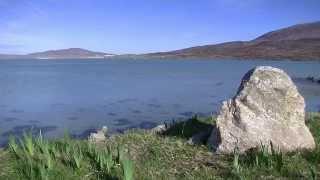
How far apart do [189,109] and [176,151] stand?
18450 millimetres

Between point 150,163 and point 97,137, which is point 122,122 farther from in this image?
point 150,163

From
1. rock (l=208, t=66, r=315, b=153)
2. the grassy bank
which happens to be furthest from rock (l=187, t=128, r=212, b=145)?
rock (l=208, t=66, r=315, b=153)

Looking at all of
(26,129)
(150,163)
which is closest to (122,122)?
(26,129)

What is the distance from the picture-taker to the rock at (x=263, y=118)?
10.1 meters

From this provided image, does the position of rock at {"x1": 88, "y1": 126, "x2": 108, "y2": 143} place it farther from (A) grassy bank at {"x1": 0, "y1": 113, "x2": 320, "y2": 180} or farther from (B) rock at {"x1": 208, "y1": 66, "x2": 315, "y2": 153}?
(B) rock at {"x1": 208, "y1": 66, "x2": 315, "y2": 153}

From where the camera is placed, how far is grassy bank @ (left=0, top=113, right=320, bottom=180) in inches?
331

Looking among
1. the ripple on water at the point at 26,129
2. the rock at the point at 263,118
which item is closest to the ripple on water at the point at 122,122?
the ripple on water at the point at 26,129

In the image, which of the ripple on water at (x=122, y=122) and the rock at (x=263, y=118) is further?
the ripple on water at (x=122, y=122)

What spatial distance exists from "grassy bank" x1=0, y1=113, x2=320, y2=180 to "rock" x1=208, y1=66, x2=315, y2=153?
43 cm

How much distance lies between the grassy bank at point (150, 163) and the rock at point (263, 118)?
0.43 meters

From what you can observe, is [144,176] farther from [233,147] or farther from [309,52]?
[309,52]

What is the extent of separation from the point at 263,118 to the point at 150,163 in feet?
8.75

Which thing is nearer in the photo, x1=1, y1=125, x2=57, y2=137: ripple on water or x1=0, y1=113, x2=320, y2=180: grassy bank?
x1=0, y1=113, x2=320, y2=180: grassy bank

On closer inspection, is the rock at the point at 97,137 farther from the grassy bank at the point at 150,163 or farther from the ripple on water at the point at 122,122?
the ripple on water at the point at 122,122
